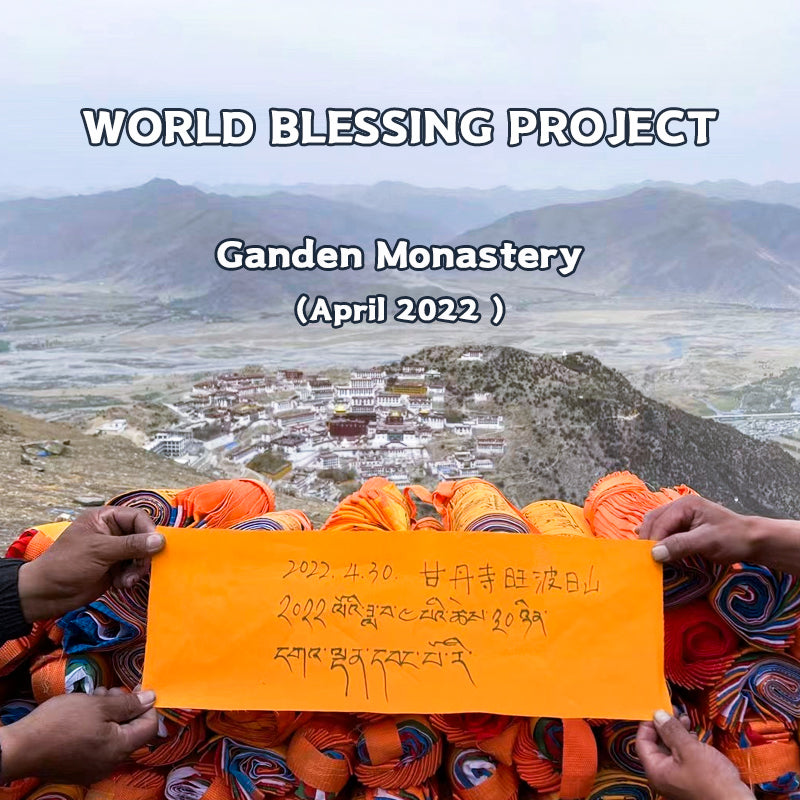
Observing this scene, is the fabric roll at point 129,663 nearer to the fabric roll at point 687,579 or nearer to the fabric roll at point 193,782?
the fabric roll at point 193,782

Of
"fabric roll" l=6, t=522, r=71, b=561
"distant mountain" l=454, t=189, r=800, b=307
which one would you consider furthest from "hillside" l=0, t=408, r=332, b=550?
"distant mountain" l=454, t=189, r=800, b=307

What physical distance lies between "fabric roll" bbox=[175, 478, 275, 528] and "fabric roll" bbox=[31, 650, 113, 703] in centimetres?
23

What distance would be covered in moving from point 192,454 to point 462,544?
8052mm

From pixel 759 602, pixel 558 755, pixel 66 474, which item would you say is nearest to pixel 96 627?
pixel 558 755

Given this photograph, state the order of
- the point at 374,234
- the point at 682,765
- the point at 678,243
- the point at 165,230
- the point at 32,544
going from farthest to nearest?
1. the point at 165,230
2. the point at 678,243
3. the point at 374,234
4. the point at 32,544
5. the point at 682,765

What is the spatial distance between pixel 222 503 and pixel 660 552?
0.63m

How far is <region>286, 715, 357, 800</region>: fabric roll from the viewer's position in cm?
88

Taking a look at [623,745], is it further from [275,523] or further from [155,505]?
[155,505]

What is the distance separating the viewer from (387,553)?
2.84 ft

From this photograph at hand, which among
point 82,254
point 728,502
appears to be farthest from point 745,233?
point 82,254

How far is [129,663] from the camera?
3.04 ft

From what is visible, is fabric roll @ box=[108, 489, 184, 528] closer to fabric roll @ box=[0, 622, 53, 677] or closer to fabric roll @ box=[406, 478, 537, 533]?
fabric roll @ box=[0, 622, 53, 677]

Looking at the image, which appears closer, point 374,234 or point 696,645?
point 696,645

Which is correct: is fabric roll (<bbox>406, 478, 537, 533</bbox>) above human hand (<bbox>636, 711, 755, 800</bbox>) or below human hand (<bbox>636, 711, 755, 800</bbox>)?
above
